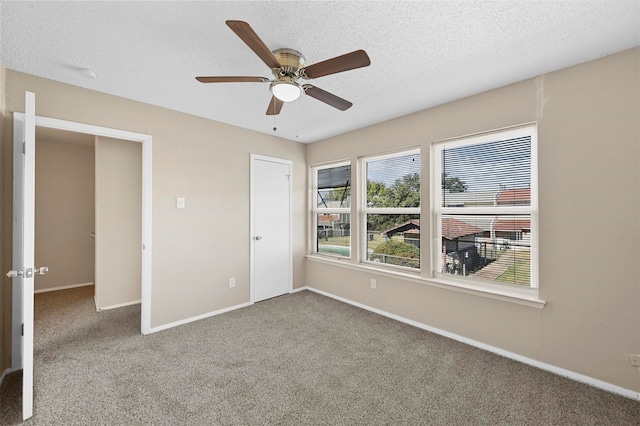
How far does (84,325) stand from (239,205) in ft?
7.06

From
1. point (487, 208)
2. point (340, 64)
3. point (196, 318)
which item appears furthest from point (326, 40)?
point (196, 318)

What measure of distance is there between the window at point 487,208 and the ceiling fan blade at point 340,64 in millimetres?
1781

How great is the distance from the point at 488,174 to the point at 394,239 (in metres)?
1.27

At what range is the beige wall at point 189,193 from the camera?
2604 mm

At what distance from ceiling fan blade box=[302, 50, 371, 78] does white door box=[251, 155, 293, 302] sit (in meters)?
2.31

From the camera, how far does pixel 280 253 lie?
4.16m

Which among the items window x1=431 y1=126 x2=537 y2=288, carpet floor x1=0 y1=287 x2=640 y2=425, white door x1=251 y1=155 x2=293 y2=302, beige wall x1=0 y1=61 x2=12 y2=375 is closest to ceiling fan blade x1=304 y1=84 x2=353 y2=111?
window x1=431 y1=126 x2=537 y2=288

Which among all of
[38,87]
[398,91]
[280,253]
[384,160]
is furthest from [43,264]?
[398,91]

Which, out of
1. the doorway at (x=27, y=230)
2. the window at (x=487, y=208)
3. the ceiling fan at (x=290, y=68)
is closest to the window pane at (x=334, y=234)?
the window at (x=487, y=208)

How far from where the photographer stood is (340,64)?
155cm

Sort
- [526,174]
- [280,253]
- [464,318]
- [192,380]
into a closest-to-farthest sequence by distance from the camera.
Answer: [192,380]
[526,174]
[464,318]
[280,253]

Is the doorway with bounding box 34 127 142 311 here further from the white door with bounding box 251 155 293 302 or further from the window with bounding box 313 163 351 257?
the window with bounding box 313 163 351 257

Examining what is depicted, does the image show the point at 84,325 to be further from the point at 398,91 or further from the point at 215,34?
the point at 398,91

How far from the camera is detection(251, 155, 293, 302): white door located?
3.85m
